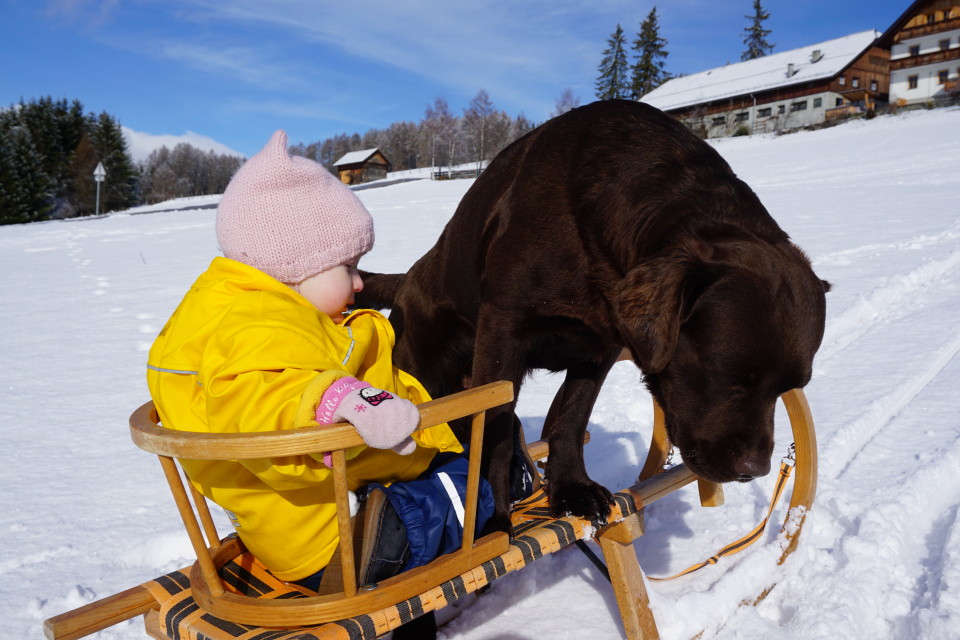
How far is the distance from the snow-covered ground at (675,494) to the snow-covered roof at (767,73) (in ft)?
143

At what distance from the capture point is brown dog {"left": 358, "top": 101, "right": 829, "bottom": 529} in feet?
6.29

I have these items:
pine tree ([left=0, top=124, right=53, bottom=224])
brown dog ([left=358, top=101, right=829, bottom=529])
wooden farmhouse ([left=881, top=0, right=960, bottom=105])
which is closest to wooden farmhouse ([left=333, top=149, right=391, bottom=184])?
pine tree ([left=0, top=124, right=53, bottom=224])

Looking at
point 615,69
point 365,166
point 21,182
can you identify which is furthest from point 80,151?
point 615,69

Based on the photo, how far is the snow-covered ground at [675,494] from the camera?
232 centimetres

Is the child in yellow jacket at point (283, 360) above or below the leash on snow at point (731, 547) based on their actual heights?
above

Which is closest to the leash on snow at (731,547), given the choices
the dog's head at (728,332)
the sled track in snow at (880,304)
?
the dog's head at (728,332)

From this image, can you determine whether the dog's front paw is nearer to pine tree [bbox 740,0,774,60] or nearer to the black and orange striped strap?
the black and orange striped strap

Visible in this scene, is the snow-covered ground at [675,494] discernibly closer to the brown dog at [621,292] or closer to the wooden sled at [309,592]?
the wooden sled at [309,592]

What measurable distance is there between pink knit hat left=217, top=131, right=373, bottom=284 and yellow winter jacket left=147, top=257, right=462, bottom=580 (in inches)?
2.4

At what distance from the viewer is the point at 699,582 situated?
254 cm

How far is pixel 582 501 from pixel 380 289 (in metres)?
1.41

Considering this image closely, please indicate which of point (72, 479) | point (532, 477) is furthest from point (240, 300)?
point (72, 479)

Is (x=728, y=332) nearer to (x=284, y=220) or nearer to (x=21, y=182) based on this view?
(x=284, y=220)

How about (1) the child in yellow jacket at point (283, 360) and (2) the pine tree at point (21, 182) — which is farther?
(2) the pine tree at point (21, 182)
